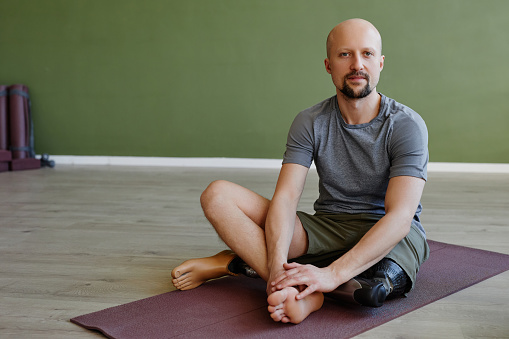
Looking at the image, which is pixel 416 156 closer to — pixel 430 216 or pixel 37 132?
pixel 430 216

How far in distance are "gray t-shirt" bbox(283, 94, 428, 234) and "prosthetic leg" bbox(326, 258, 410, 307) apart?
236mm

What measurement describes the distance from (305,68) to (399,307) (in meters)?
3.90

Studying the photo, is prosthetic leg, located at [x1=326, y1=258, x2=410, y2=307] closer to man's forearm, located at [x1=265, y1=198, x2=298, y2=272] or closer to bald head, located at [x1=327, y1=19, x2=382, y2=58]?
man's forearm, located at [x1=265, y1=198, x2=298, y2=272]

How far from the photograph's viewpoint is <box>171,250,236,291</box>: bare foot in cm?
189

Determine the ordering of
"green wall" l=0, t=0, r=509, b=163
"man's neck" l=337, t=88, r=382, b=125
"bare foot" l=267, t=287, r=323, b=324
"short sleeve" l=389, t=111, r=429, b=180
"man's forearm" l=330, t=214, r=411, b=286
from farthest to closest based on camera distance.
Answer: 1. "green wall" l=0, t=0, r=509, b=163
2. "man's neck" l=337, t=88, r=382, b=125
3. "short sleeve" l=389, t=111, r=429, b=180
4. "man's forearm" l=330, t=214, r=411, b=286
5. "bare foot" l=267, t=287, r=323, b=324

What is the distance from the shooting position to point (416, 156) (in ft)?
5.72

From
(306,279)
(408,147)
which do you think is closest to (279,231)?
(306,279)

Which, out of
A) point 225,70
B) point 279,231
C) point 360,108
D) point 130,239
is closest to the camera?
point 279,231

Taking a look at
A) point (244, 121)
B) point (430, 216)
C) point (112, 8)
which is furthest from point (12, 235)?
point (112, 8)

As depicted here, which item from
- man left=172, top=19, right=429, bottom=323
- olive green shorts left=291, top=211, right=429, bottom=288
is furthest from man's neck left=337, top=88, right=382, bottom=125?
olive green shorts left=291, top=211, right=429, bottom=288

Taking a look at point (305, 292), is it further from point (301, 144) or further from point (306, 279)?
point (301, 144)

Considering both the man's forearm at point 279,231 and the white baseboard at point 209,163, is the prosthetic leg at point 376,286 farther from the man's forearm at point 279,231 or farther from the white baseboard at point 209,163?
the white baseboard at point 209,163

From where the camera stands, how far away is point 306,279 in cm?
153

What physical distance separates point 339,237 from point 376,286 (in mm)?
300
